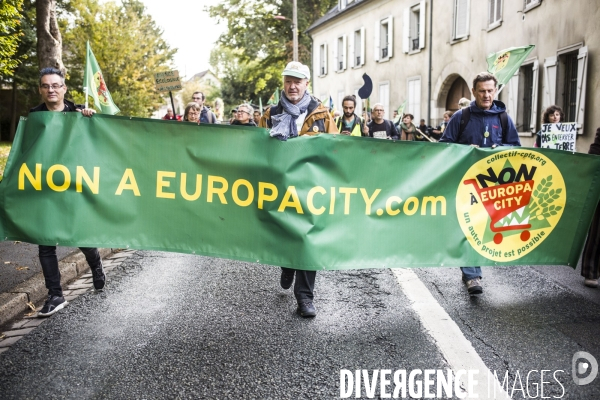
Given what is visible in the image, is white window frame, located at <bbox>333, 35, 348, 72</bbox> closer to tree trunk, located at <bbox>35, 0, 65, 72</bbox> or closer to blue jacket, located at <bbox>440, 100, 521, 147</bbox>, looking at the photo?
tree trunk, located at <bbox>35, 0, 65, 72</bbox>

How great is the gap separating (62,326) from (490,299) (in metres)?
3.61

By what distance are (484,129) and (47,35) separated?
970 centimetres

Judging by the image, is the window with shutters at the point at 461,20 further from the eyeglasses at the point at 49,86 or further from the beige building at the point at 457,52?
the eyeglasses at the point at 49,86

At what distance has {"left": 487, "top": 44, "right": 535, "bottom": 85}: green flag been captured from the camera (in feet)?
27.3

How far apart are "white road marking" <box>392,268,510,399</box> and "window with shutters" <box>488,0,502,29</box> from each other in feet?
51.5

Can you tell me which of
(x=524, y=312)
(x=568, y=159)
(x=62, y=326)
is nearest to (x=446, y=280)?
(x=524, y=312)

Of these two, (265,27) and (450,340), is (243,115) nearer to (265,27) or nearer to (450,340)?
(450,340)

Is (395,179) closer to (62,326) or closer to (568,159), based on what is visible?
(568,159)

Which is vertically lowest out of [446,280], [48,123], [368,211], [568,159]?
[446,280]

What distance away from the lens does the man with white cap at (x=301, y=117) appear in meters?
5.04

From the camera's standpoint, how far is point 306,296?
5.07 m

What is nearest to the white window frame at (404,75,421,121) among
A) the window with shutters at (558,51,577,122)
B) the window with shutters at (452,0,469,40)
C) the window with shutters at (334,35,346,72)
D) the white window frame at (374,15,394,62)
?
the white window frame at (374,15,394,62)

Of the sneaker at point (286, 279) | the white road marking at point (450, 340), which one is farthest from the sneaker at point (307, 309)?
the white road marking at point (450, 340)

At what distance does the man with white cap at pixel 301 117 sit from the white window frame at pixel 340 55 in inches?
1225
